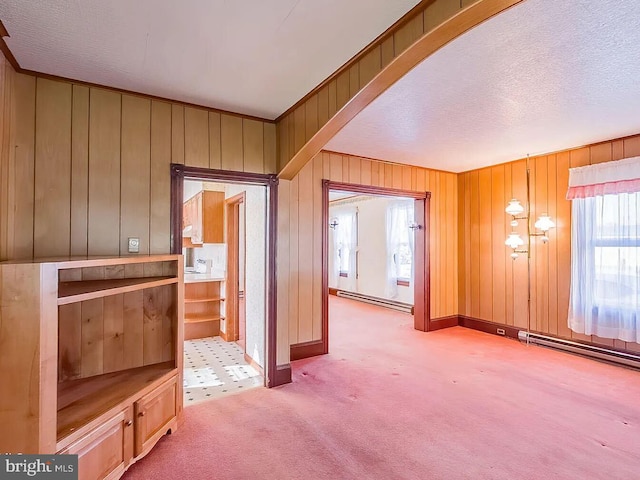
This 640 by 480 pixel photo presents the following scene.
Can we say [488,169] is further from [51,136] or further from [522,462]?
[51,136]

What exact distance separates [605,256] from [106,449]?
5.00 m

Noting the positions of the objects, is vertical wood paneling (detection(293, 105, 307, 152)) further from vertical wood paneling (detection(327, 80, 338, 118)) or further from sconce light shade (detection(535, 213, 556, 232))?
sconce light shade (detection(535, 213, 556, 232))

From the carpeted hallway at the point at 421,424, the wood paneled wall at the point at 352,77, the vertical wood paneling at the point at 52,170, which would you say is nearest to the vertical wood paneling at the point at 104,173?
Result: the vertical wood paneling at the point at 52,170

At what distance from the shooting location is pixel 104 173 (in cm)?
251

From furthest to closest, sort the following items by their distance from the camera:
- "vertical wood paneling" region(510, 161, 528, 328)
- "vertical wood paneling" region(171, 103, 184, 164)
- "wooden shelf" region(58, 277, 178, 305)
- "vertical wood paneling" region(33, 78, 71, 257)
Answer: "vertical wood paneling" region(510, 161, 528, 328) → "vertical wood paneling" region(171, 103, 184, 164) → "vertical wood paneling" region(33, 78, 71, 257) → "wooden shelf" region(58, 277, 178, 305)

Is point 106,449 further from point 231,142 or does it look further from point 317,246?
point 317,246

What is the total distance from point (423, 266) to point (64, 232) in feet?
15.0

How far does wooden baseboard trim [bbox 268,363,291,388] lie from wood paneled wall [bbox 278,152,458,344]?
241 mm

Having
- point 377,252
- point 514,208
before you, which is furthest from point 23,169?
point 377,252

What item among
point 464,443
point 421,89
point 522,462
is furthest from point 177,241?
point 522,462

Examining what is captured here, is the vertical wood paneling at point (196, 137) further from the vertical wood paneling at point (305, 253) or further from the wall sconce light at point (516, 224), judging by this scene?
the wall sconce light at point (516, 224)

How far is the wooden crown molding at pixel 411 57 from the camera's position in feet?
4.68

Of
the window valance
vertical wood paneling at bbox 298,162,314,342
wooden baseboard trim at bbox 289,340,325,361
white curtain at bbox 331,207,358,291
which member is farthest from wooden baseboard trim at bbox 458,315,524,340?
white curtain at bbox 331,207,358,291

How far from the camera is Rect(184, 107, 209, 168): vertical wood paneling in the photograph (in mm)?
2859
